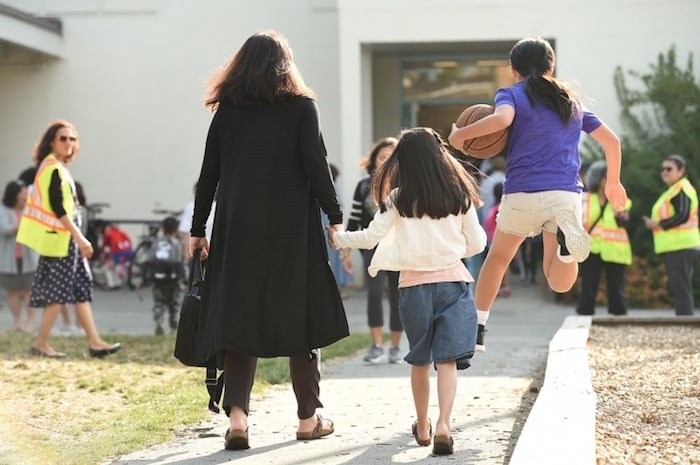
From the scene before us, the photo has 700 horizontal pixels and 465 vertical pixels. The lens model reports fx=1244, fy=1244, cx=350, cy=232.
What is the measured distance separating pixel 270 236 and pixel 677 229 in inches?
299

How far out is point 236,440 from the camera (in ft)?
20.0

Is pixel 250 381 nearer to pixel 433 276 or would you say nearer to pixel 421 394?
pixel 421 394

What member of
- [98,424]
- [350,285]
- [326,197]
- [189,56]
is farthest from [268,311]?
[189,56]

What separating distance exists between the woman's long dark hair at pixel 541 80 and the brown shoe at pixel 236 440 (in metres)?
2.32

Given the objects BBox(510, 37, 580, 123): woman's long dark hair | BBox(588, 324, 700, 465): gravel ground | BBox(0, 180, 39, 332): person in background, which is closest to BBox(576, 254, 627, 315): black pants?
BBox(588, 324, 700, 465): gravel ground

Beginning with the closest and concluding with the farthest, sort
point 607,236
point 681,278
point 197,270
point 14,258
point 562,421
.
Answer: point 562,421, point 197,270, point 681,278, point 607,236, point 14,258

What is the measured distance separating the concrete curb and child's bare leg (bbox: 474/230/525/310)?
544mm

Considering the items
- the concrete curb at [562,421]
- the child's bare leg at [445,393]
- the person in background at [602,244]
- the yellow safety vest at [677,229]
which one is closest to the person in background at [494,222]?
the person in background at [602,244]

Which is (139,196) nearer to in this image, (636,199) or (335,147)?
(335,147)

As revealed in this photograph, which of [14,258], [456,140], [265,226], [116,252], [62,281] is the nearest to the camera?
[265,226]

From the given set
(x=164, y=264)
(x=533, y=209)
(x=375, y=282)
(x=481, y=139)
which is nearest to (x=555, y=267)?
(x=533, y=209)

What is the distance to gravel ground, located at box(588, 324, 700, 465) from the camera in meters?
5.26

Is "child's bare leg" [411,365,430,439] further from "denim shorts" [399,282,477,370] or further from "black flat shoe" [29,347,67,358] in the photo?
"black flat shoe" [29,347,67,358]

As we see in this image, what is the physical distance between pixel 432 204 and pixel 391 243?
29 centimetres
